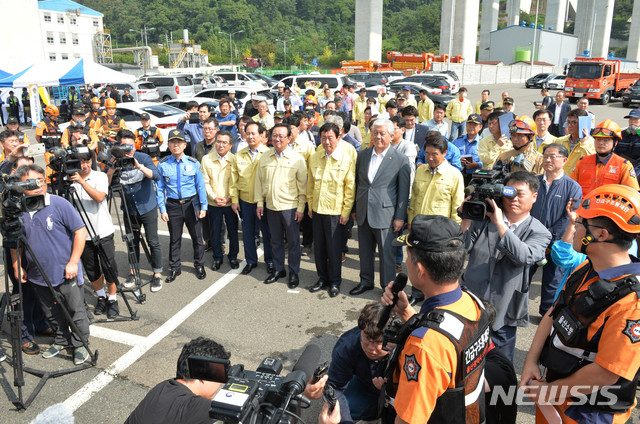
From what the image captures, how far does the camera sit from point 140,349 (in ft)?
14.6

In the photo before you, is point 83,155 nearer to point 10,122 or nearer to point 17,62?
point 10,122

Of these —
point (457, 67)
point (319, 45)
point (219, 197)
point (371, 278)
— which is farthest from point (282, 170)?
point (319, 45)

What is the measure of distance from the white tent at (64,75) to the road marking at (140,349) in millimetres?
12146

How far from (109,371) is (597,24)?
7100 cm

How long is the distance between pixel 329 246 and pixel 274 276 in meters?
0.93

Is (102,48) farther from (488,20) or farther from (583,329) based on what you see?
(583,329)

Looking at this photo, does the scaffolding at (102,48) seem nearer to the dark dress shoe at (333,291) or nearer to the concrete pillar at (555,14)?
the concrete pillar at (555,14)

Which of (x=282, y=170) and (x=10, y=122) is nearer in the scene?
(x=282, y=170)

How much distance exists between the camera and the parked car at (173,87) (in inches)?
1025

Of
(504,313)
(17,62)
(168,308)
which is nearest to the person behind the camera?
(504,313)

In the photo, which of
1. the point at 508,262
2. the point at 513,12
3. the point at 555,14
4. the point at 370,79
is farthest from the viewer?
the point at 513,12

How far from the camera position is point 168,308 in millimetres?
Answer: 5316

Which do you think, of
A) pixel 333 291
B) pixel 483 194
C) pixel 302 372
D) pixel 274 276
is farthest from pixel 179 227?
pixel 302 372

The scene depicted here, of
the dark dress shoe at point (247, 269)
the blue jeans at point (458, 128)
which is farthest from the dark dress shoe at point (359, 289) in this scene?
the blue jeans at point (458, 128)
